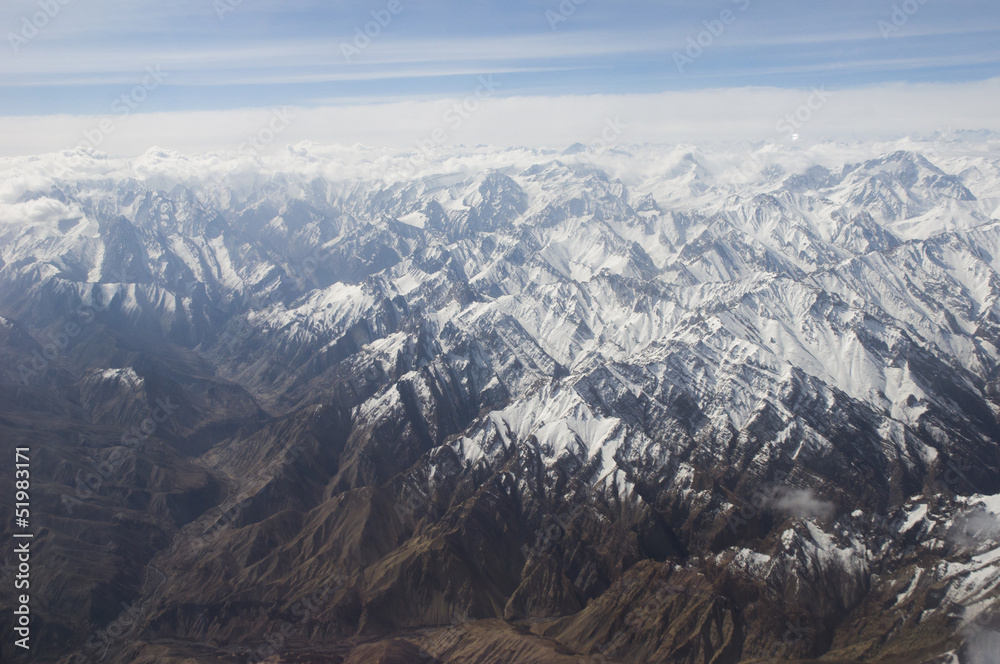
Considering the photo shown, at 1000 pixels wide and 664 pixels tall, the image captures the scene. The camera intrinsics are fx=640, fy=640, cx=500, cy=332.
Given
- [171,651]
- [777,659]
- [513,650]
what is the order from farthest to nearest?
1. [171,651]
2. [513,650]
3. [777,659]

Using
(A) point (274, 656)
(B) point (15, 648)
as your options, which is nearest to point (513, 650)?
(A) point (274, 656)

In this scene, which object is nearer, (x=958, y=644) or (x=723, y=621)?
(x=958, y=644)

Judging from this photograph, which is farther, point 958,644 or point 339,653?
point 339,653

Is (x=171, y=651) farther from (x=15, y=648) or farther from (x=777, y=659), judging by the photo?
(x=777, y=659)

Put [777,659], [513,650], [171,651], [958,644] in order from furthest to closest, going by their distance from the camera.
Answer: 1. [171,651]
2. [513,650]
3. [777,659]
4. [958,644]

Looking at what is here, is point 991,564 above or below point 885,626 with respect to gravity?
above

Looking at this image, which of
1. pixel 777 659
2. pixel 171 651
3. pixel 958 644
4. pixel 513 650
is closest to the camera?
pixel 958 644

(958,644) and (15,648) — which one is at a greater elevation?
(15,648)

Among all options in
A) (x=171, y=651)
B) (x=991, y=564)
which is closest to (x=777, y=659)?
(x=991, y=564)

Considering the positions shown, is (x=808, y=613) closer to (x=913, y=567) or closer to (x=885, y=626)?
(x=885, y=626)
